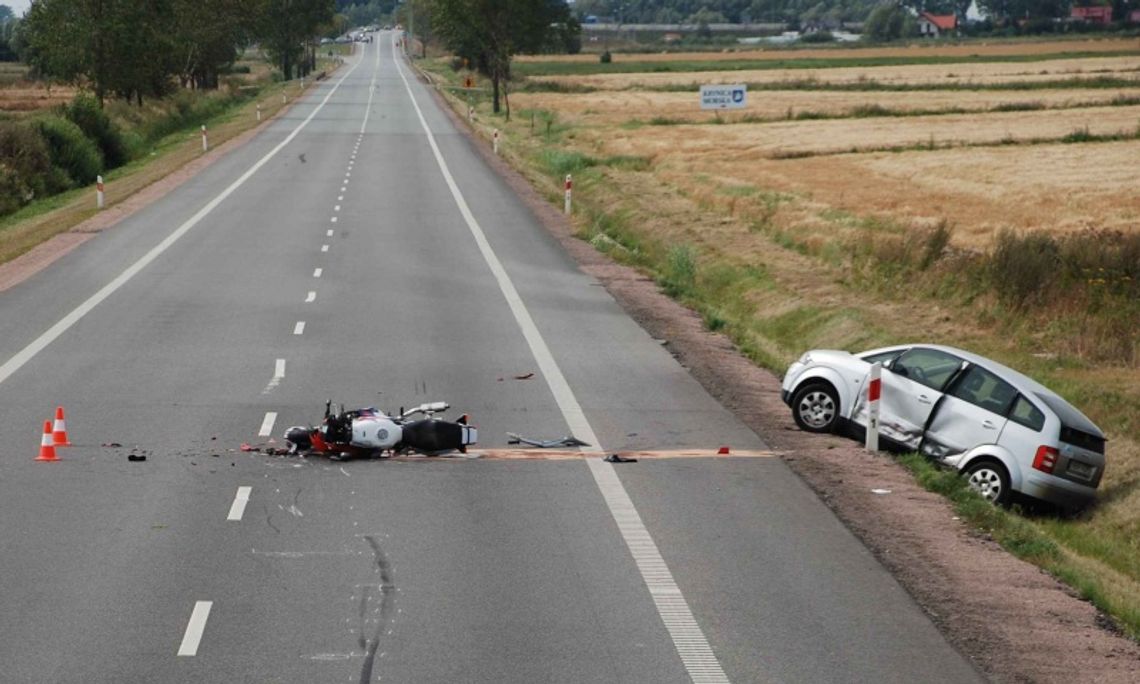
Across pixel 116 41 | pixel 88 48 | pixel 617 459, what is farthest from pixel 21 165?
pixel 617 459

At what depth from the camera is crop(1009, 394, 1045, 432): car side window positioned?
55.6ft

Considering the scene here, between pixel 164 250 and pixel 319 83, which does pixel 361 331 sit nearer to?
pixel 164 250

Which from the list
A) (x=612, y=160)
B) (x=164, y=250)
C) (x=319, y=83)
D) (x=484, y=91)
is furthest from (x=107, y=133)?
(x=319, y=83)

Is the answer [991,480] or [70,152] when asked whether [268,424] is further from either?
[70,152]

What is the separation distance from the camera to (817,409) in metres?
18.6

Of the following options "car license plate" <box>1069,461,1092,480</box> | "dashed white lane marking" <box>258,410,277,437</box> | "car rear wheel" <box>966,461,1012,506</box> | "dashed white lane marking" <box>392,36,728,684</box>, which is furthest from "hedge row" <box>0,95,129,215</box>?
"car license plate" <box>1069,461,1092,480</box>

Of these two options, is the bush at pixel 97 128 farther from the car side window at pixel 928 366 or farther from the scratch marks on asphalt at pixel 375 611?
the scratch marks on asphalt at pixel 375 611

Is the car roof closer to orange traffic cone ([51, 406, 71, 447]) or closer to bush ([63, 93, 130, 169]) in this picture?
orange traffic cone ([51, 406, 71, 447])

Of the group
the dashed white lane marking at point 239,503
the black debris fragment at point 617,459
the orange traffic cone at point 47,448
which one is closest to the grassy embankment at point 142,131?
the orange traffic cone at point 47,448

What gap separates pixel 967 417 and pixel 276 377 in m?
8.51

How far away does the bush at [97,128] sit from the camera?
64.4m

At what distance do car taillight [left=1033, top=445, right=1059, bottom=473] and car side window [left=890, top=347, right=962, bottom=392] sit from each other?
5.03ft

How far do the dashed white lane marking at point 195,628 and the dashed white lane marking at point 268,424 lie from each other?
5854mm

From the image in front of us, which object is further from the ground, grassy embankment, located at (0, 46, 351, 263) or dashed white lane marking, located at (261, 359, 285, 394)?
dashed white lane marking, located at (261, 359, 285, 394)
